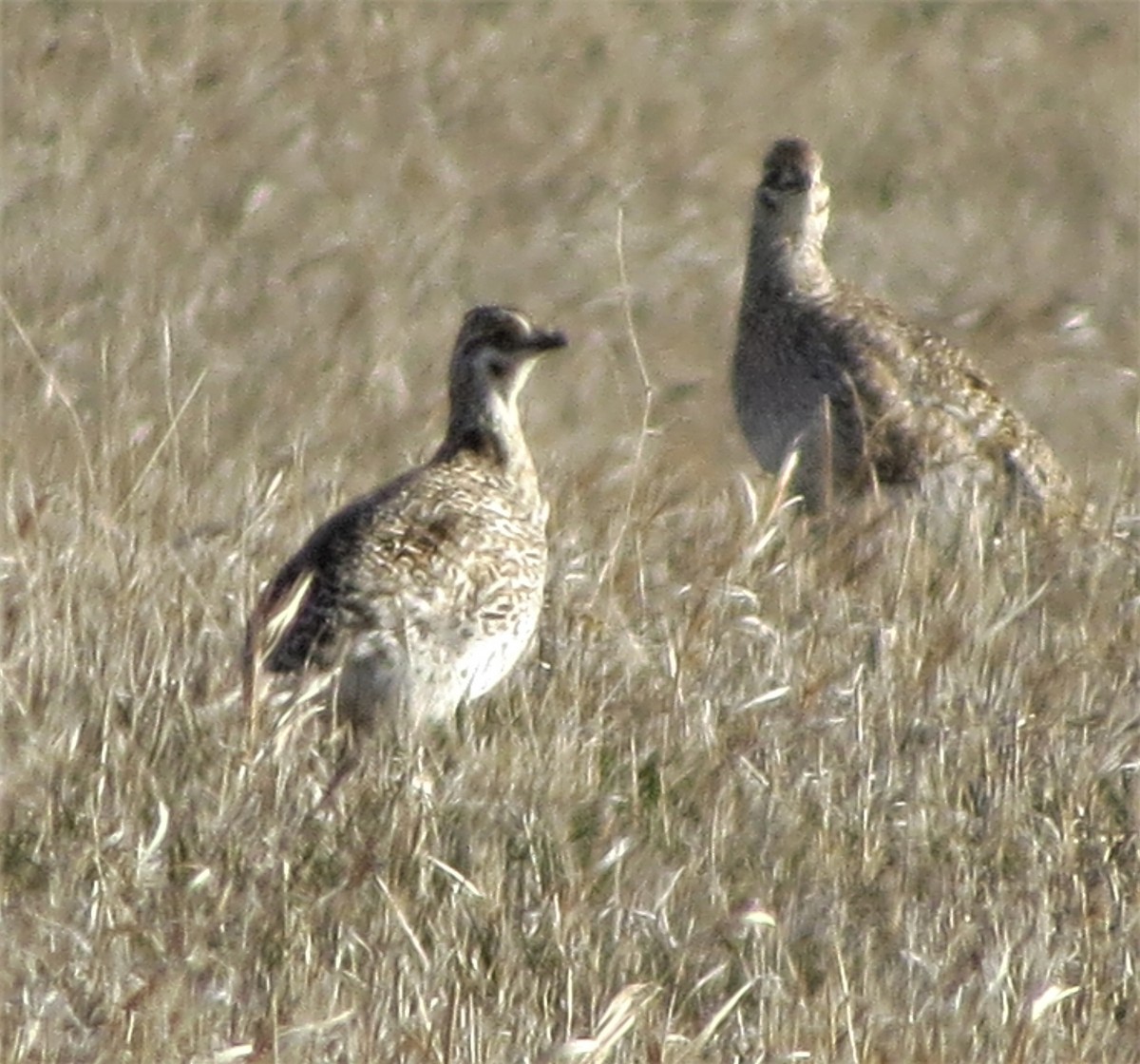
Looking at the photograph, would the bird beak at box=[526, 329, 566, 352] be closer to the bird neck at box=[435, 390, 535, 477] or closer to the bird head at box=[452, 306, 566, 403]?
the bird head at box=[452, 306, 566, 403]

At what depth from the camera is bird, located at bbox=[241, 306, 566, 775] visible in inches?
242

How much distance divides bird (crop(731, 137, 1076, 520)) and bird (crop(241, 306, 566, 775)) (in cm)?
184

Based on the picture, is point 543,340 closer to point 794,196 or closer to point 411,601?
point 411,601

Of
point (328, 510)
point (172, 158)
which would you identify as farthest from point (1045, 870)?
point (172, 158)

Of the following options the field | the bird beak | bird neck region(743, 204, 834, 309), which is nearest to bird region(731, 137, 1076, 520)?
bird neck region(743, 204, 834, 309)

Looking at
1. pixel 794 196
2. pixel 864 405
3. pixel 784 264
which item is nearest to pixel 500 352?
pixel 864 405

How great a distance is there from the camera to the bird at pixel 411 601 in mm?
6137

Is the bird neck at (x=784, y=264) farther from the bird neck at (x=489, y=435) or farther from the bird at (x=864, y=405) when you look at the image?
the bird neck at (x=489, y=435)

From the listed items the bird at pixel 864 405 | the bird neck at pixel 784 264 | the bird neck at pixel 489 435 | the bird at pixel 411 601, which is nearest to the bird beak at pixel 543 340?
the bird neck at pixel 489 435

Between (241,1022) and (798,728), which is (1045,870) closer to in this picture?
(798,728)

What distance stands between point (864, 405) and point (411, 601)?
2.62 meters

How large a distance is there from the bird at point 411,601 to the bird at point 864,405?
1844mm

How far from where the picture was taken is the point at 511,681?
649cm

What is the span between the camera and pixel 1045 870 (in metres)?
5.54
